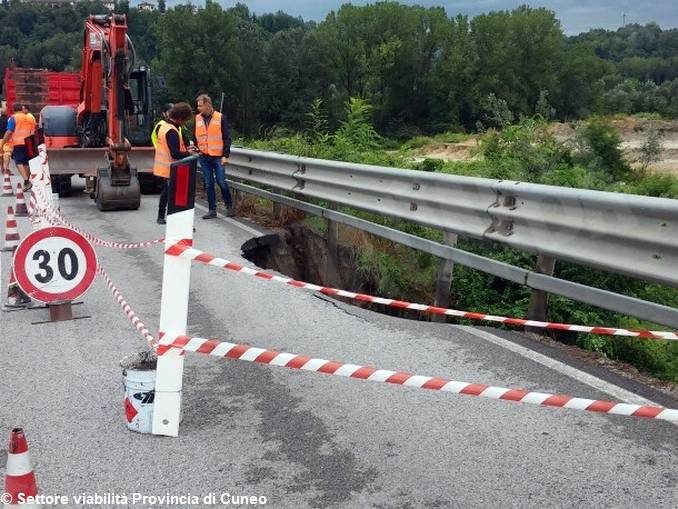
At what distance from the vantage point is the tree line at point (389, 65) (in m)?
86.9

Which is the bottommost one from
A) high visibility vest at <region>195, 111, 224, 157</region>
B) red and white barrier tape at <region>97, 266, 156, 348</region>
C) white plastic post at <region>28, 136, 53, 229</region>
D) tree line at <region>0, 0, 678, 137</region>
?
red and white barrier tape at <region>97, 266, 156, 348</region>

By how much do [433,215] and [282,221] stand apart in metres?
4.25

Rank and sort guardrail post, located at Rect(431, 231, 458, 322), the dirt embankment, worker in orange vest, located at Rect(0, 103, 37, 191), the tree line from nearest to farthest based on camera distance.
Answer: guardrail post, located at Rect(431, 231, 458, 322) < worker in orange vest, located at Rect(0, 103, 37, 191) < the dirt embankment < the tree line

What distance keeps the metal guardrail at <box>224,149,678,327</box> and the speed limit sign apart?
9.00ft

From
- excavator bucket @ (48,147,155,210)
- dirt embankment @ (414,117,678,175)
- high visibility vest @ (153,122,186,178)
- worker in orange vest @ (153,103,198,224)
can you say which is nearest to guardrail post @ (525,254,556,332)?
worker in orange vest @ (153,103,198,224)

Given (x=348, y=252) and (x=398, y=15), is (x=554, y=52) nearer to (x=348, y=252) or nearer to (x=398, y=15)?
(x=398, y=15)

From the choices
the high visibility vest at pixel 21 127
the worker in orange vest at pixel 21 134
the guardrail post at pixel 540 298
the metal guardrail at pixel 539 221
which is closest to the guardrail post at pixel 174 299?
the metal guardrail at pixel 539 221

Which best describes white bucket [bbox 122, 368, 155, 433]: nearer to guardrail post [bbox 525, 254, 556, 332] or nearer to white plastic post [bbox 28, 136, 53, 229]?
guardrail post [bbox 525, 254, 556, 332]

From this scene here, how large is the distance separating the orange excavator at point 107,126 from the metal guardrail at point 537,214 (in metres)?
5.65

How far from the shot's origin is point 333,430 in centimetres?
392

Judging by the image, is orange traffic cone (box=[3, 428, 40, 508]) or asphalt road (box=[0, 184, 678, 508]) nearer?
orange traffic cone (box=[3, 428, 40, 508])

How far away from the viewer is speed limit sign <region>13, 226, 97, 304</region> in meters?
5.79

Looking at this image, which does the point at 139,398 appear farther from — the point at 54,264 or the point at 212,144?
the point at 212,144

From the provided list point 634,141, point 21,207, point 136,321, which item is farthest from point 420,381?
point 634,141
